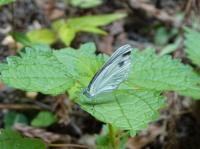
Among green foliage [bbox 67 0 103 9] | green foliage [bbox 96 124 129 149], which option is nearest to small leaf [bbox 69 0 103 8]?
green foliage [bbox 67 0 103 9]

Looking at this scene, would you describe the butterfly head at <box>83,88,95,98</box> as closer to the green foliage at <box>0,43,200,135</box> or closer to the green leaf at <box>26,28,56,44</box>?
the green foliage at <box>0,43,200,135</box>

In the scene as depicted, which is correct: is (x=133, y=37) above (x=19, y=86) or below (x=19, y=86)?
above

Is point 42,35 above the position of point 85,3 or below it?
below

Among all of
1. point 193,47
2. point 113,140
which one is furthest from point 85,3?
point 113,140

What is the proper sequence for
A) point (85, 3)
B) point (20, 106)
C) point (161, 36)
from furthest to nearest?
point (161, 36) → point (85, 3) → point (20, 106)

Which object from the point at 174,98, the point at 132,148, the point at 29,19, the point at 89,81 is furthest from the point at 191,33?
the point at 29,19

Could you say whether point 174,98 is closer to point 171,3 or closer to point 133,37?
point 133,37

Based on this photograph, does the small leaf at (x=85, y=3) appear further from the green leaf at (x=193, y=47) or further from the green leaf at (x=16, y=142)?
the green leaf at (x=16, y=142)

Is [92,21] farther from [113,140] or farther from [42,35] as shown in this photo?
[113,140]

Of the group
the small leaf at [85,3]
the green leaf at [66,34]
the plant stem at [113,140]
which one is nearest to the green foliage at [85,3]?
the small leaf at [85,3]
